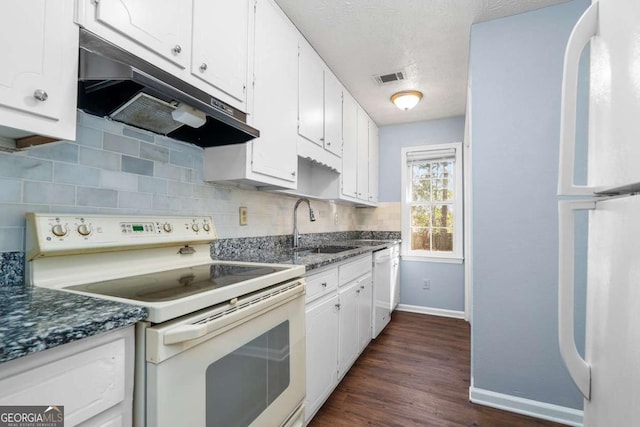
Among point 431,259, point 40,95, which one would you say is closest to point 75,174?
point 40,95

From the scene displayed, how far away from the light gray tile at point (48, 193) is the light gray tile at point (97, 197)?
1.0 inches

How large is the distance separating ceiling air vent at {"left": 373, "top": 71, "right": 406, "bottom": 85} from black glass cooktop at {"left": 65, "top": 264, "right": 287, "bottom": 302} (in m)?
2.23

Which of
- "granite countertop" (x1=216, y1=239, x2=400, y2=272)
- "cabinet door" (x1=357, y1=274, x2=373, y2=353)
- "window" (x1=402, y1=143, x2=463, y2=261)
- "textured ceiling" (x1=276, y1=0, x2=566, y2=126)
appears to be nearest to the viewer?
"granite countertop" (x1=216, y1=239, x2=400, y2=272)

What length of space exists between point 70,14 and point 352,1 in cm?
155

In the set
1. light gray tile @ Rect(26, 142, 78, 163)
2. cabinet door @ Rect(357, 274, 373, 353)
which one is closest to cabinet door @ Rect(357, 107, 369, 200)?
cabinet door @ Rect(357, 274, 373, 353)

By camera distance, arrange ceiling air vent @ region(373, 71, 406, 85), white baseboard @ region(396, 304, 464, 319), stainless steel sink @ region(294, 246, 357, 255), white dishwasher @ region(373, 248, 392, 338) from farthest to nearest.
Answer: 1. white baseboard @ region(396, 304, 464, 319)
2. white dishwasher @ region(373, 248, 392, 338)
3. ceiling air vent @ region(373, 71, 406, 85)
4. stainless steel sink @ region(294, 246, 357, 255)

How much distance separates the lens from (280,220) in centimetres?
239

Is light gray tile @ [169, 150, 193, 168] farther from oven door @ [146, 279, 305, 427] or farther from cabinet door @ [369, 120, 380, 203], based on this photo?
cabinet door @ [369, 120, 380, 203]

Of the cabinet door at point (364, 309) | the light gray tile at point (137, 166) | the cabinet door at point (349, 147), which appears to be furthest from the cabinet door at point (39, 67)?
the cabinet door at point (349, 147)

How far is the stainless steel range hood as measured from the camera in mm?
884

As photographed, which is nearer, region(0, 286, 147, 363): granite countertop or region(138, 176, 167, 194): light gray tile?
region(0, 286, 147, 363): granite countertop

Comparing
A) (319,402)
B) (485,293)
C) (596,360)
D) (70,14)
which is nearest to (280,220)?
(319,402)

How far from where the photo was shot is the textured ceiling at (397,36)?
6.24 feet

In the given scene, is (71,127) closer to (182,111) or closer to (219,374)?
(182,111)
